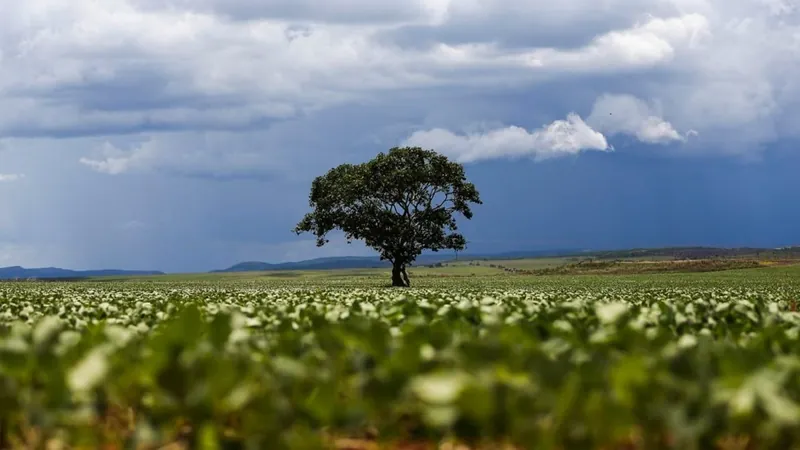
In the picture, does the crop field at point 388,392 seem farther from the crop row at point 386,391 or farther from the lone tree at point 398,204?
the lone tree at point 398,204

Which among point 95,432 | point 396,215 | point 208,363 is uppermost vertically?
point 396,215

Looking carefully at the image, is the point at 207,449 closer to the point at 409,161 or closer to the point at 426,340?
the point at 426,340

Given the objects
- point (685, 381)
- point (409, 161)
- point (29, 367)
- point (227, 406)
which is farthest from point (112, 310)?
point (409, 161)

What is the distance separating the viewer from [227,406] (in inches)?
195

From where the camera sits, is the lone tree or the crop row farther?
the lone tree

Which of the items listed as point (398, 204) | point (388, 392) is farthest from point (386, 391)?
point (398, 204)

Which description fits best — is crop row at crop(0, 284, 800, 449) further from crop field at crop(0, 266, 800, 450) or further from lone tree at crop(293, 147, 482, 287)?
lone tree at crop(293, 147, 482, 287)

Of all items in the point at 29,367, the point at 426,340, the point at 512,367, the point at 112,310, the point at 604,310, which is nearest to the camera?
the point at 512,367

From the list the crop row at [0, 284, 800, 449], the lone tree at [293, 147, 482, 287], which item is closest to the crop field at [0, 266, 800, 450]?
the crop row at [0, 284, 800, 449]

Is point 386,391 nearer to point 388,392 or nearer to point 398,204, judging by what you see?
point 388,392

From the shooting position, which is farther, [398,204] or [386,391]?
[398,204]

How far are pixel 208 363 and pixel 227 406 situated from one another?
0.27 m

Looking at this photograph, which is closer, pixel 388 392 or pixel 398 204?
pixel 388 392

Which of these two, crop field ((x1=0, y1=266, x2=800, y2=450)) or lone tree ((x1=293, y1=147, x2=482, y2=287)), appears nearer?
crop field ((x1=0, y1=266, x2=800, y2=450))
